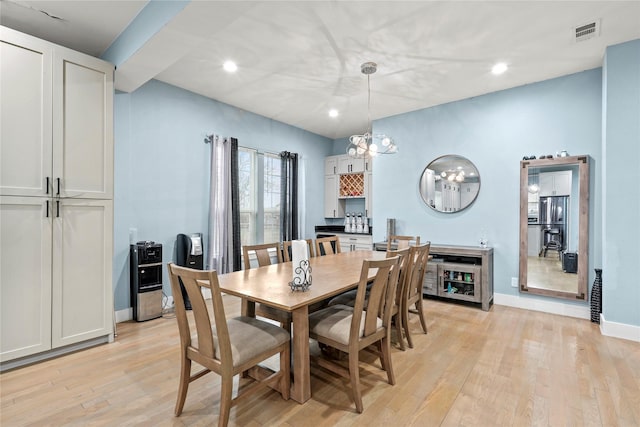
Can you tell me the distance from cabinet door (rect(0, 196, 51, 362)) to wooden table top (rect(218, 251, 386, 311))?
1.50m

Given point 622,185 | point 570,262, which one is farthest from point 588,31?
point 570,262

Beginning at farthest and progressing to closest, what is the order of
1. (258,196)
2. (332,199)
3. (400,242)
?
(332,199) < (258,196) < (400,242)

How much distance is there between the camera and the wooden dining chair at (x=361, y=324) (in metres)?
1.81

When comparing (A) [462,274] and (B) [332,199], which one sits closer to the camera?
(A) [462,274]

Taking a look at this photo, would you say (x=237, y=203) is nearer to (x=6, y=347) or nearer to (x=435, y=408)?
(x=6, y=347)

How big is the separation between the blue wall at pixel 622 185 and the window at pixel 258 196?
4.28 meters

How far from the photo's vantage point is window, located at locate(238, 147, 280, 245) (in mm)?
4738

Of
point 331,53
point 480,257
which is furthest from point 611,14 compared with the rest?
point 480,257

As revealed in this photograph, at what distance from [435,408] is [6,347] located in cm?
315

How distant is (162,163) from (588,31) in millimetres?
4608

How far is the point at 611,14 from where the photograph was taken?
2.47m

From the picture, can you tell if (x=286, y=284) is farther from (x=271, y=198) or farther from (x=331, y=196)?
(x=331, y=196)

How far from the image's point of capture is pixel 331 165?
20.5 feet

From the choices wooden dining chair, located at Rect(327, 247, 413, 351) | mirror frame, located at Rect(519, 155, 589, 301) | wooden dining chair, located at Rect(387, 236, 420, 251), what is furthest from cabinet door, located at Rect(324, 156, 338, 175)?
wooden dining chair, located at Rect(327, 247, 413, 351)
